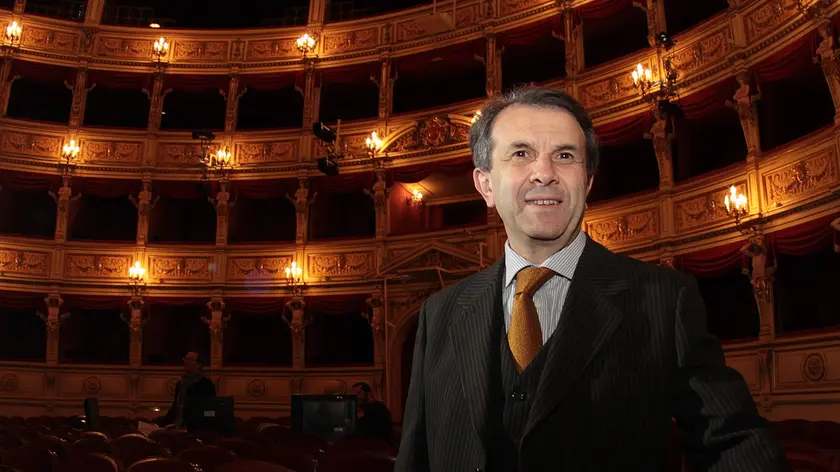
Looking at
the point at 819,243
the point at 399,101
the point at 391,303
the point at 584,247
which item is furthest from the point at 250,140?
the point at 584,247

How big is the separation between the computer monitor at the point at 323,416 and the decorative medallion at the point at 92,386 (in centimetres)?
896

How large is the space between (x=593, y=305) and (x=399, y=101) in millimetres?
18484

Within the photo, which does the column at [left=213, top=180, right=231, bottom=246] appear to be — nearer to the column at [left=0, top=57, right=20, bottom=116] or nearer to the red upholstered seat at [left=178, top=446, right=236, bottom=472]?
Answer: the column at [left=0, top=57, right=20, bottom=116]

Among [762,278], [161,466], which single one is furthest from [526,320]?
[762,278]

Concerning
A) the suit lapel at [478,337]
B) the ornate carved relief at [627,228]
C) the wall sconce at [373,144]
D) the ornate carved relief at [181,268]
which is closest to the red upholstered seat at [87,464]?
the suit lapel at [478,337]

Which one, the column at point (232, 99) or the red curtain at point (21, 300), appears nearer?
the red curtain at point (21, 300)

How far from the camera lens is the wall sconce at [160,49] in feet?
60.6

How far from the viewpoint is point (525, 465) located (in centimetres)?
149

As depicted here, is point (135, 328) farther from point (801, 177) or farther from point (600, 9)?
point (801, 177)

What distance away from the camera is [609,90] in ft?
49.1

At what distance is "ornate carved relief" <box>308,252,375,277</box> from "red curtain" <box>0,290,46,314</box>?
20.5ft

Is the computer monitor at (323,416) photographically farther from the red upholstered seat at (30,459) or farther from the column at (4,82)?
the column at (4,82)

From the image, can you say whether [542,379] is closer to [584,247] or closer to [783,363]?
[584,247]

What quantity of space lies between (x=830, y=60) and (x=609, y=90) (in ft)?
15.8
